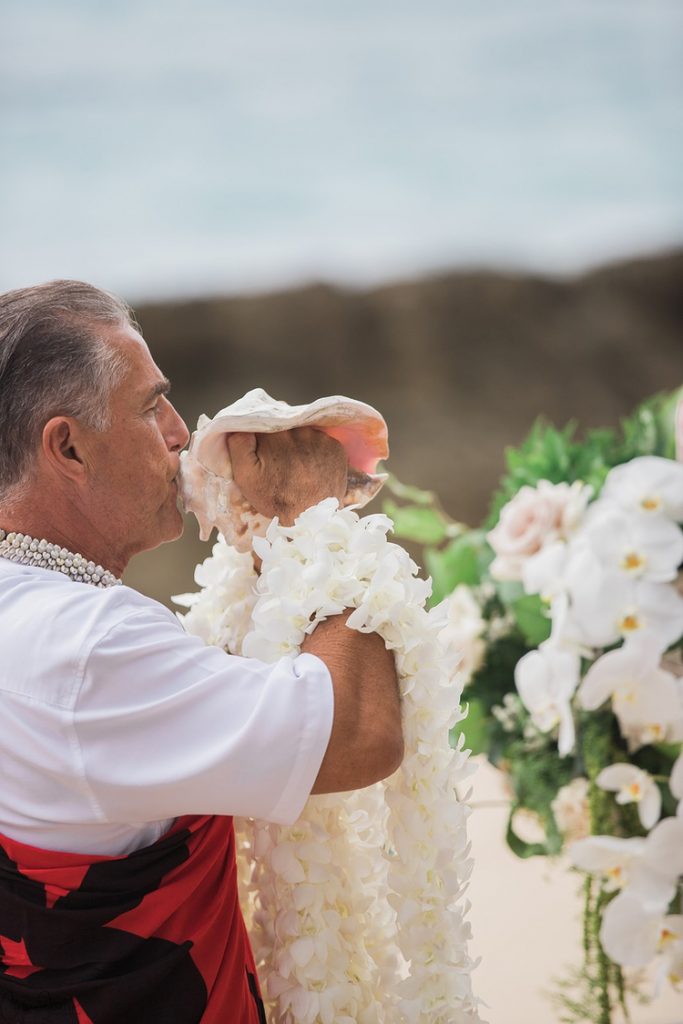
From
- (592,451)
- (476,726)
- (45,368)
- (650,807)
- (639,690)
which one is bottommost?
(476,726)

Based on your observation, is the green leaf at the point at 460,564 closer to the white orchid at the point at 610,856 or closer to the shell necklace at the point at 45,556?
the white orchid at the point at 610,856

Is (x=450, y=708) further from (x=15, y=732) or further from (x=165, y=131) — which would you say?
(x=165, y=131)

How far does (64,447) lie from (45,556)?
0.35 ft

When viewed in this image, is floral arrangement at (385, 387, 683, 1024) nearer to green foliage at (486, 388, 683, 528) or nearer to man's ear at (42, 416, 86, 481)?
green foliage at (486, 388, 683, 528)

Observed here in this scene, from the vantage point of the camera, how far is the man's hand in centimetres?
102

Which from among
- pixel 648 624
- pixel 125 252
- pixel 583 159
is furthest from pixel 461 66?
pixel 648 624

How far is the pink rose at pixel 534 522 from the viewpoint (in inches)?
59.2

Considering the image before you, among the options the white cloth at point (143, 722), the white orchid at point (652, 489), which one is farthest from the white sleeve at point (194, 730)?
the white orchid at point (652, 489)

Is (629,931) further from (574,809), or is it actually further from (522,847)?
(522,847)

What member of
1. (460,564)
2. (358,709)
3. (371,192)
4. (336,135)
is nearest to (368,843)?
(358,709)

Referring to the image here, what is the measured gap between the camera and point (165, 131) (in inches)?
288

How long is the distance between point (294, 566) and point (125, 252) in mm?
6531

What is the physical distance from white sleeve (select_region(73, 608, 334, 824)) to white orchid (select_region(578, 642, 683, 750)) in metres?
0.58

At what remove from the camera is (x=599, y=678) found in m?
1.33
